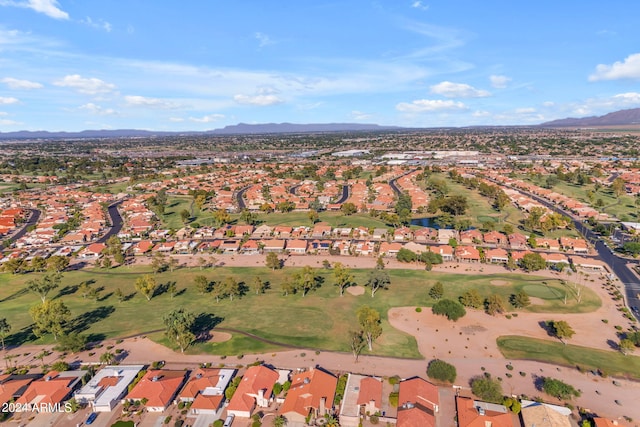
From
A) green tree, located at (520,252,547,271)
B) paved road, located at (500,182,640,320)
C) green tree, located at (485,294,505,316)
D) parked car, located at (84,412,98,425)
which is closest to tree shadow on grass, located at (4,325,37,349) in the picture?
parked car, located at (84,412,98,425)

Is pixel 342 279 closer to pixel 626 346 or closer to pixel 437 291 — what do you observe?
pixel 437 291

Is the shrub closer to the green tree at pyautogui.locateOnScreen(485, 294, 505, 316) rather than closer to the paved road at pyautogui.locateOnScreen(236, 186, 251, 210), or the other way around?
the green tree at pyautogui.locateOnScreen(485, 294, 505, 316)

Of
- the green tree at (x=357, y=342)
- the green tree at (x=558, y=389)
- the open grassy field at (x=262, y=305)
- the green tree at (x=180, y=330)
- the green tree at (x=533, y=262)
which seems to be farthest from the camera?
the green tree at (x=533, y=262)

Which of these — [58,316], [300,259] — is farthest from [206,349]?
[300,259]

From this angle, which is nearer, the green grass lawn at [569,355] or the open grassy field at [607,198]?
the green grass lawn at [569,355]

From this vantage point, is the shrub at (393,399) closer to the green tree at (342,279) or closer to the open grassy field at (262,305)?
the open grassy field at (262,305)

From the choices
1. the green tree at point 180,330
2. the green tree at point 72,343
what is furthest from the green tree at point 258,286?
the green tree at point 72,343

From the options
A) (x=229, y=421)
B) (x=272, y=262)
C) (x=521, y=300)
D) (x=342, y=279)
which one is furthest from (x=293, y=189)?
(x=229, y=421)
